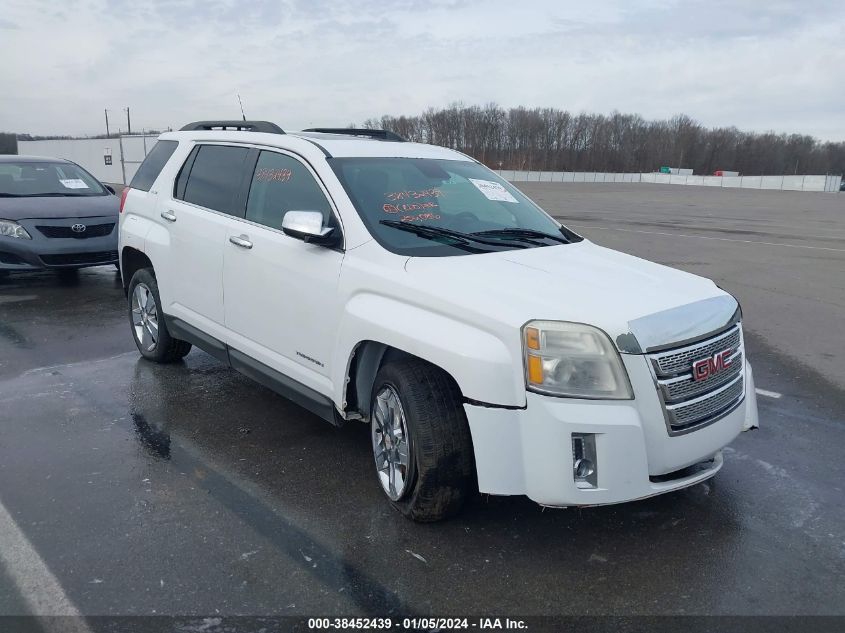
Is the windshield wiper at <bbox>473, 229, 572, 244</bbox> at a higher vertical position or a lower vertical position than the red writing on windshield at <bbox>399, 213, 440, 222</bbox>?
lower

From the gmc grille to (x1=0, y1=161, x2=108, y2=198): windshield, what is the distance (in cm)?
949

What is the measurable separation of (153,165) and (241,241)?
193cm

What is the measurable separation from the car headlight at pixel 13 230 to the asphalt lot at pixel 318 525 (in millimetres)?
3853

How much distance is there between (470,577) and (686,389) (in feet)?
4.11

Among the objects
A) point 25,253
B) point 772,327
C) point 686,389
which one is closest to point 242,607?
point 686,389

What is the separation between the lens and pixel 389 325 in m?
3.47

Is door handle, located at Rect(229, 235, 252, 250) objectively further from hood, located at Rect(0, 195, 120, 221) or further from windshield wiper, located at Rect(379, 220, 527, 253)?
hood, located at Rect(0, 195, 120, 221)

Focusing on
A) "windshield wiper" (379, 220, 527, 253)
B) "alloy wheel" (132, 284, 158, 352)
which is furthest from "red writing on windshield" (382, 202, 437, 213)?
"alloy wheel" (132, 284, 158, 352)

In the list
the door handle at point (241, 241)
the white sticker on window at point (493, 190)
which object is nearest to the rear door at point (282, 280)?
the door handle at point (241, 241)

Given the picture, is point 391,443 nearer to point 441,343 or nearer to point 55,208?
point 441,343

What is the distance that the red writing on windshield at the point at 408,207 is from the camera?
4078 mm

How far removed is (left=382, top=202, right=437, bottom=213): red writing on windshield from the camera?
13.4 ft

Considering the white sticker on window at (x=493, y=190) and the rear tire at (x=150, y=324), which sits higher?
the white sticker on window at (x=493, y=190)

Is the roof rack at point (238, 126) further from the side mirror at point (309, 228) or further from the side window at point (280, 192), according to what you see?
the side mirror at point (309, 228)
